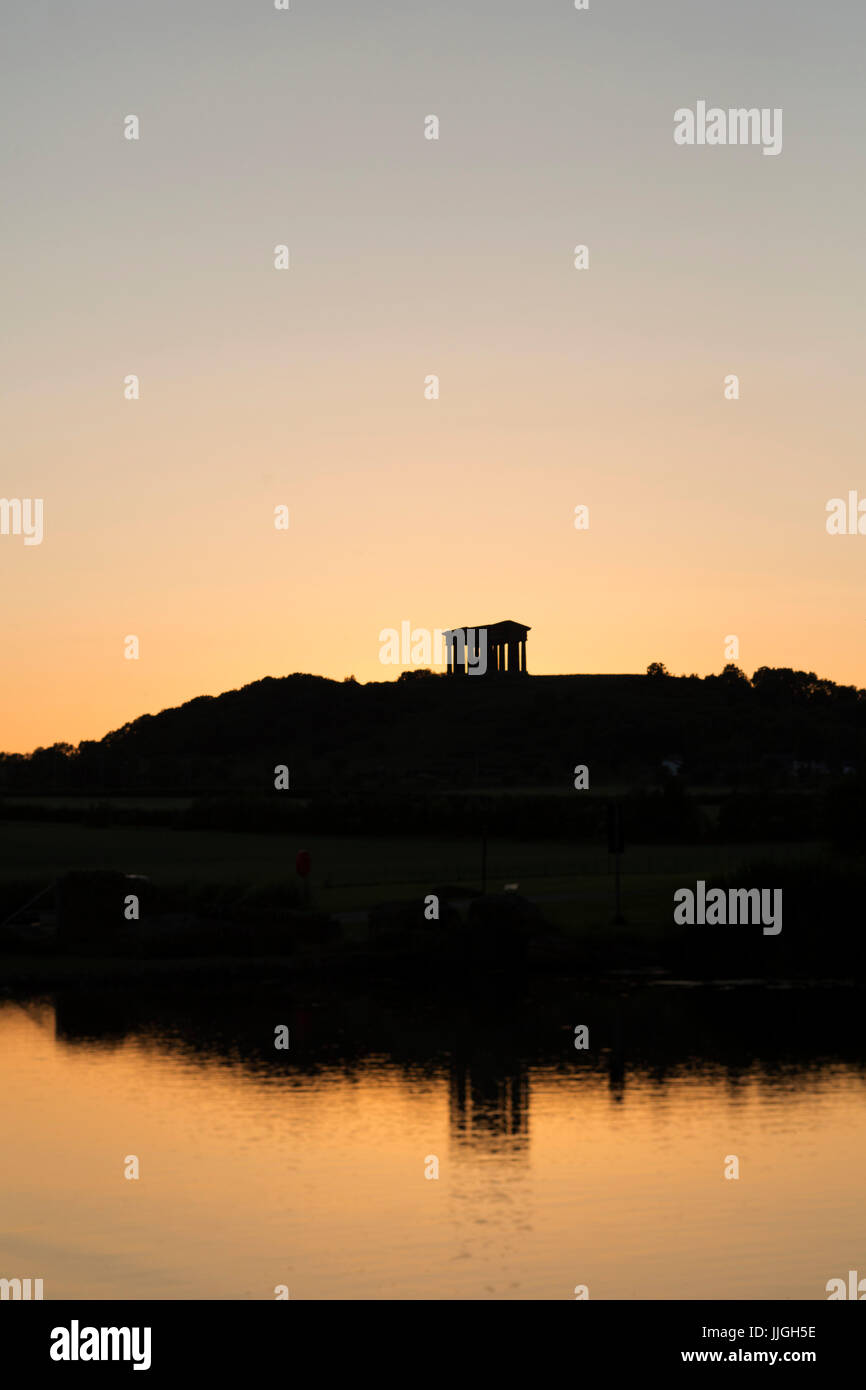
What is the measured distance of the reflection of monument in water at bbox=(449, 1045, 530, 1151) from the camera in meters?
27.0

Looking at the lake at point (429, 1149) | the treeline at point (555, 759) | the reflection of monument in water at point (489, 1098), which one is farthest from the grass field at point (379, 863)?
the treeline at point (555, 759)

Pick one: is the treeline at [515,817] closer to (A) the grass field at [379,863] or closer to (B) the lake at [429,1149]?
(A) the grass field at [379,863]

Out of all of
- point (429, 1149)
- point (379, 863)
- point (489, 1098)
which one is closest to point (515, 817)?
point (379, 863)

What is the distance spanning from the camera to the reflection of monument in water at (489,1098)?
1062 inches

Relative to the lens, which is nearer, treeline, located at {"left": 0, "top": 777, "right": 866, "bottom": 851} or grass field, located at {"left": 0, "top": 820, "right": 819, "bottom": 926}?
grass field, located at {"left": 0, "top": 820, "right": 819, "bottom": 926}

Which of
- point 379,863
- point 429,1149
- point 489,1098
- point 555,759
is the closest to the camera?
point 429,1149

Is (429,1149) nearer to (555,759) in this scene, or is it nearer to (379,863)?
(379,863)

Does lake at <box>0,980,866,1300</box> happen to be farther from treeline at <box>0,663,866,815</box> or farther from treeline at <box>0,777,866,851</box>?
treeline at <box>0,663,866,815</box>

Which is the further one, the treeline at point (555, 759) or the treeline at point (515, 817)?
the treeline at point (555, 759)

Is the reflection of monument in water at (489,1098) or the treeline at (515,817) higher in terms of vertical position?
the treeline at (515,817)

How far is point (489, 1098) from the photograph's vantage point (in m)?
29.8

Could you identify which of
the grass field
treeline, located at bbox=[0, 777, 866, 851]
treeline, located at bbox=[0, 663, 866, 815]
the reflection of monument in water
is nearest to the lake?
the reflection of monument in water

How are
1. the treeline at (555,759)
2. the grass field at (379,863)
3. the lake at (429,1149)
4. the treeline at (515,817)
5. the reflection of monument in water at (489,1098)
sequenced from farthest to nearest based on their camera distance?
the treeline at (555,759)
the treeline at (515,817)
the grass field at (379,863)
the reflection of monument in water at (489,1098)
the lake at (429,1149)

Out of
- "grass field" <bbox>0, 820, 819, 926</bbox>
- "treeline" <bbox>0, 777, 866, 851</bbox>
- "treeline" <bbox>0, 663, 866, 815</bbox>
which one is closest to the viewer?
"grass field" <bbox>0, 820, 819, 926</bbox>
